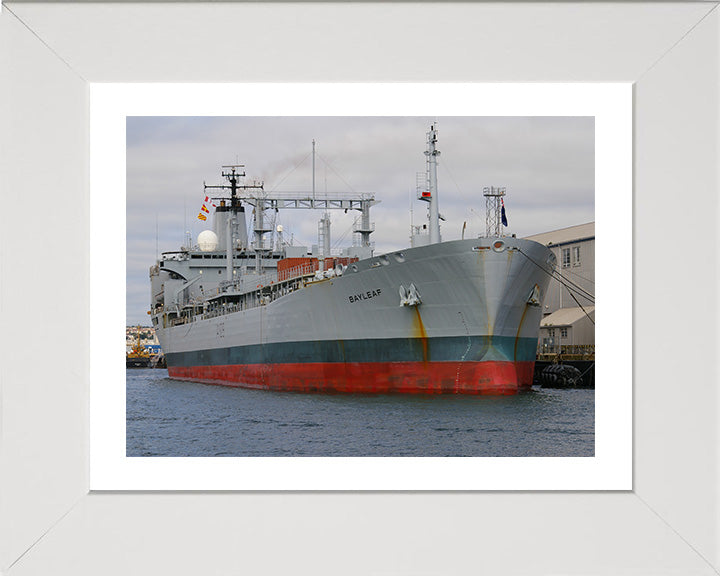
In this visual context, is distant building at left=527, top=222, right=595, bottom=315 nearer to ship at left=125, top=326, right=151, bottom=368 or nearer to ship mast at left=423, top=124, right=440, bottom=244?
ship mast at left=423, top=124, right=440, bottom=244

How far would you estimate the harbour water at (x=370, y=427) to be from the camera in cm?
837

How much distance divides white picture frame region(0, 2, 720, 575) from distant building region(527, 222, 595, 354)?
17167 millimetres

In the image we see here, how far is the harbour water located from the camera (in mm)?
8374

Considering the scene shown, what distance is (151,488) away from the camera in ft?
11.4

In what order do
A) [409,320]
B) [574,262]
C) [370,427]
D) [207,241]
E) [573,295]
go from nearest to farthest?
1. [370,427]
2. [409,320]
3. [573,295]
4. [574,262]
5. [207,241]

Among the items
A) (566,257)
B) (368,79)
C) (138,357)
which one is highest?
(368,79)

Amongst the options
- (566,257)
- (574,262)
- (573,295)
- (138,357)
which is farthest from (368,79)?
(138,357)

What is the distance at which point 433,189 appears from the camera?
42.2 feet

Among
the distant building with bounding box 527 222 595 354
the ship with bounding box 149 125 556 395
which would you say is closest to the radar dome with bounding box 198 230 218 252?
the ship with bounding box 149 125 556 395

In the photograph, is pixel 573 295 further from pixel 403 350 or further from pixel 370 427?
pixel 370 427

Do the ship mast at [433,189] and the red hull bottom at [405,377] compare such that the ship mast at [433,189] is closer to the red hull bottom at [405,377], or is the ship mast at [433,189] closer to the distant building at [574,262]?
the red hull bottom at [405,377]

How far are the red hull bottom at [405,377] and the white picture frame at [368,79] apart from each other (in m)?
8.71

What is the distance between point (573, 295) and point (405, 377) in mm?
9571

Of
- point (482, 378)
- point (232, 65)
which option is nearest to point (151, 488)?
point (232, 65)
